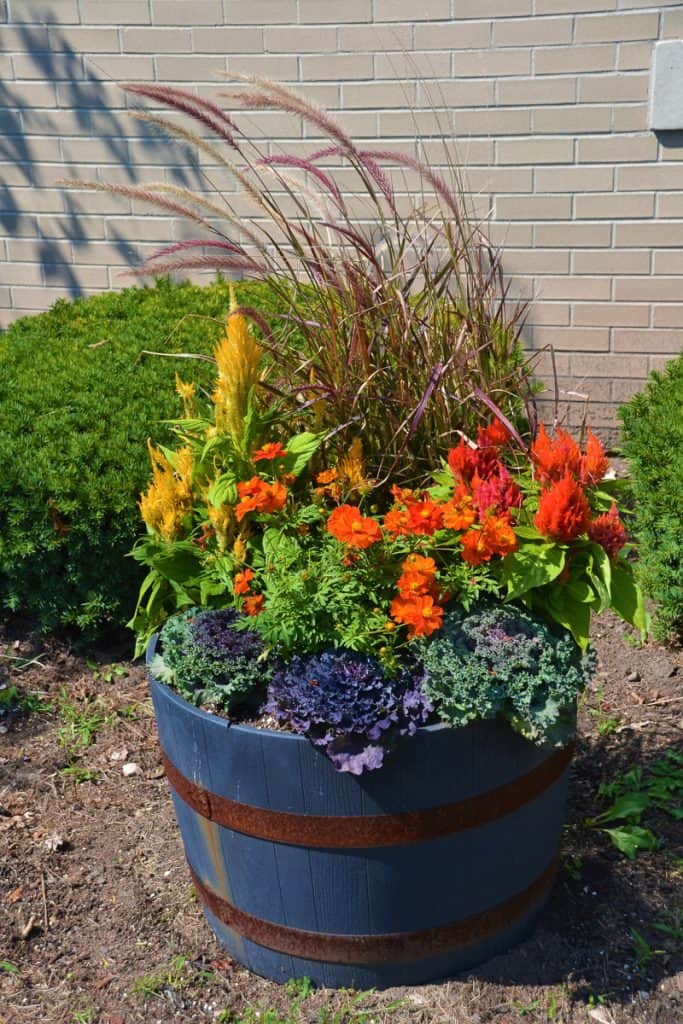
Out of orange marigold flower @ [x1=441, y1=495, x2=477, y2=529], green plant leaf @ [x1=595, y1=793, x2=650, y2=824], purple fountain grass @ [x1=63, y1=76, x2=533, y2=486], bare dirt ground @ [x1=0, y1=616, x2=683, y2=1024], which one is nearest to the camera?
orange marigold flower @ [x1=441, y1=495, x2=477, y2=529]

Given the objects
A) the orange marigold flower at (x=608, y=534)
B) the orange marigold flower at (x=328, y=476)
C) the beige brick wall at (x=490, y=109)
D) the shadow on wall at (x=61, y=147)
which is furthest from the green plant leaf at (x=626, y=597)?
the shadow on wall at (x=61, y=147)

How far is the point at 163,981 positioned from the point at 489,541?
143 cm

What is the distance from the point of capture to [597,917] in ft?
9.12

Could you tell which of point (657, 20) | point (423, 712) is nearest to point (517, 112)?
point (657, 20)

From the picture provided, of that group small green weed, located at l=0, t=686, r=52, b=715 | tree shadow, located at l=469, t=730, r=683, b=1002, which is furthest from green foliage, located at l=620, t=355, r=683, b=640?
small green weed, located at l=0, t=686, r=52, b=715

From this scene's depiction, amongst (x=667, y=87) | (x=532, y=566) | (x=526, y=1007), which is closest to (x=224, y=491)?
(x=532, y=566)

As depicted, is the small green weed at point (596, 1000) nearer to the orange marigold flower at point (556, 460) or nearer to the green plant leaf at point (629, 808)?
the green plant leaf at point (629, 808)

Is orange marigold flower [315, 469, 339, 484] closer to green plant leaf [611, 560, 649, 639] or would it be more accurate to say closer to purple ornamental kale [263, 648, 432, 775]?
purple ornamental kale [263, 648, 432, 775]

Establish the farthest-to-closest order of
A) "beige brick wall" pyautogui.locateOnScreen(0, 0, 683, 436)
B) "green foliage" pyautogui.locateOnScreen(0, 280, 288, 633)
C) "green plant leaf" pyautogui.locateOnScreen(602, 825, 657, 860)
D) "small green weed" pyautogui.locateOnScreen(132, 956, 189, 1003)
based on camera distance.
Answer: "beige brick wall" pyautogui.locateOnScreen(0, 0, 683, 436)
"green foliage" pyautogui.locateOnScreen(0, 280, 288, 633)
"green plant leaf" pyautogui.locateOnScreen(602, 825, 657, 860)
"small green weed" pyautogui.locateOnScreen(132, 956, 189, 1003)

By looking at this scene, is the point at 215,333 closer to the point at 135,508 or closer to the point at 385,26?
the point at 135,508

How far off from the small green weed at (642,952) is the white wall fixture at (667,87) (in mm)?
3573

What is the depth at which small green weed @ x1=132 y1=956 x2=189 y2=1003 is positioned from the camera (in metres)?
2.66

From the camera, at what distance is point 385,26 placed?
4.94 meters

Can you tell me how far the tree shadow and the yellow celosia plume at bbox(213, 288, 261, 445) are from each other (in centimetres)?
149
